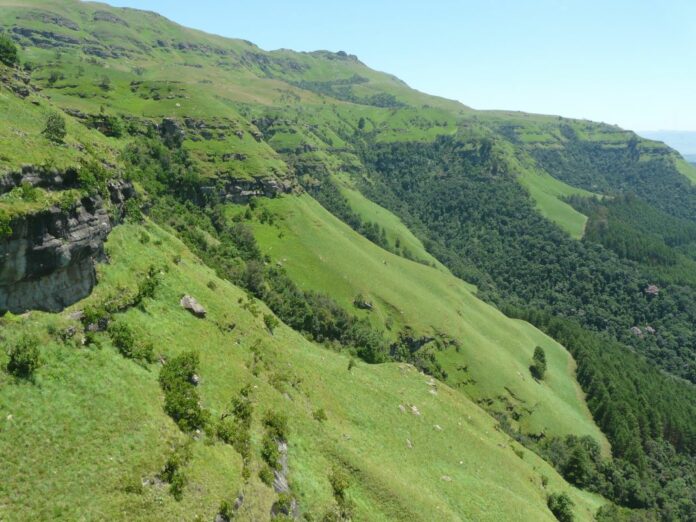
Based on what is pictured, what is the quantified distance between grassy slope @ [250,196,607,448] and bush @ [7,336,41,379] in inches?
4268

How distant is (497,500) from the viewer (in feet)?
197

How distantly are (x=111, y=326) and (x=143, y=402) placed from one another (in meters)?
9.51

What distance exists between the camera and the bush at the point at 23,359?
109 ft

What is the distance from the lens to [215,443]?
39844 millimetres

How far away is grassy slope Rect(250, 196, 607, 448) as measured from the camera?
136m

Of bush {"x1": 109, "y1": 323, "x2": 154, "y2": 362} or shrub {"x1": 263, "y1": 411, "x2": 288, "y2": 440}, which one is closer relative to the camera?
bush {"x1": 109, "y1": 323, "x2": 154, "y2": 362}

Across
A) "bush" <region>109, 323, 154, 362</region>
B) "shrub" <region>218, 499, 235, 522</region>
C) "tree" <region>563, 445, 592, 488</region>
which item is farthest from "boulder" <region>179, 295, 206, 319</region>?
"tree" <region>563, 445, 592, 488</region>

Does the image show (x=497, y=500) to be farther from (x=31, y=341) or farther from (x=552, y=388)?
(x=552, y=388)

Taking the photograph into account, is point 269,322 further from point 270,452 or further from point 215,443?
point 215,443

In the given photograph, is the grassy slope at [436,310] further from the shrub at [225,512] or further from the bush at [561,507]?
the shrub at [225,512]

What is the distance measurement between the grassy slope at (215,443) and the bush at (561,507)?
9.28ft

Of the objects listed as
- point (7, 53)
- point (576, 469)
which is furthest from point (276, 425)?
point (7, 53)

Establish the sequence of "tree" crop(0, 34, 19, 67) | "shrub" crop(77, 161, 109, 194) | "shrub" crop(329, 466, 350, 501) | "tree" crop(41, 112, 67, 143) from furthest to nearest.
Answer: "tree" crop(0, 34, 19, 67) < "tree" crop(41, 112, 67, 143) < "shrub" crop(77, 161, 109, 194) < "shrub" crop(329, 466, 350, 501)

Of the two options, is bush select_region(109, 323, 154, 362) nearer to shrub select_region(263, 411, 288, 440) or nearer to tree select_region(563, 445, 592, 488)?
shrub select_region(263, 411, 288, 440)
